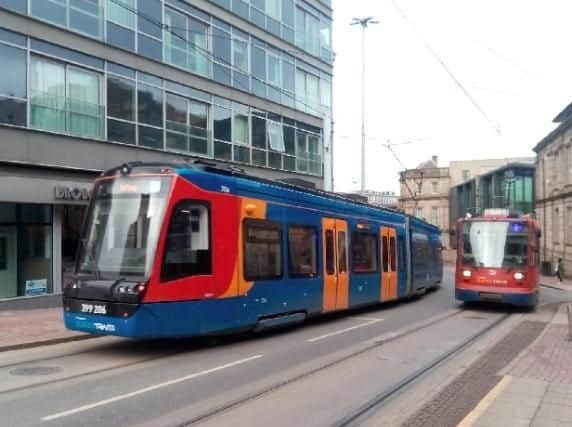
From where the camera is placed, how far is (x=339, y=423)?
260 inches

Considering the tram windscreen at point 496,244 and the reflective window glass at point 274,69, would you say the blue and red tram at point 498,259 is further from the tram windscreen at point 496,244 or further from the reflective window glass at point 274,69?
the reflective window glass at point 274,69

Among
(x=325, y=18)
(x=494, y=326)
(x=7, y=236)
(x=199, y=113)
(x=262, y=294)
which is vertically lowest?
(x=494, y=326)

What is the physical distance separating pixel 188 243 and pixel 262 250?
7.22 feet

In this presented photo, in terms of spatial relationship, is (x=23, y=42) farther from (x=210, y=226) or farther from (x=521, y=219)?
(x=521, y=219)

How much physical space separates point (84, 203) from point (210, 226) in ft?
32.0

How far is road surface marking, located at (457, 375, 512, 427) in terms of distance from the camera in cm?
656

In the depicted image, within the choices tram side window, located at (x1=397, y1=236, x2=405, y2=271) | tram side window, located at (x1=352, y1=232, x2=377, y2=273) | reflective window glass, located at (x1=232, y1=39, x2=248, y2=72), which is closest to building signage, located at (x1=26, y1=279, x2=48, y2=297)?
tram side window, located at (x1=352, y1=232, x2=377, y2=273)

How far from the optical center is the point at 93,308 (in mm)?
9938

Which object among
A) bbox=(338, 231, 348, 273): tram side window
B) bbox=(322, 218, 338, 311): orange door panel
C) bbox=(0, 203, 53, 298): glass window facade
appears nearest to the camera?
bbox=(322, 218, 338, 311): orange door panel

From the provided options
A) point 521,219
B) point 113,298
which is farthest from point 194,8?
point 113,298

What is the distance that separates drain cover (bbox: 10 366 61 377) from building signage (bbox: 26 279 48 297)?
30.7ft

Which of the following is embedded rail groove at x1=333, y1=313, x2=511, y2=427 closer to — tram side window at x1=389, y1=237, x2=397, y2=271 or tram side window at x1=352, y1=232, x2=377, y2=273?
tram side window at x1=352, y1=232, x2=377, y2=273

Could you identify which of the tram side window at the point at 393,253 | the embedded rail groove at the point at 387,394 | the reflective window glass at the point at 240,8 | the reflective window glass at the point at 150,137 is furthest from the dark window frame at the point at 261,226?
the reflective window glass at the point at 240,8

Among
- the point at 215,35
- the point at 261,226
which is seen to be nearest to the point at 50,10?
the point at 215,35
